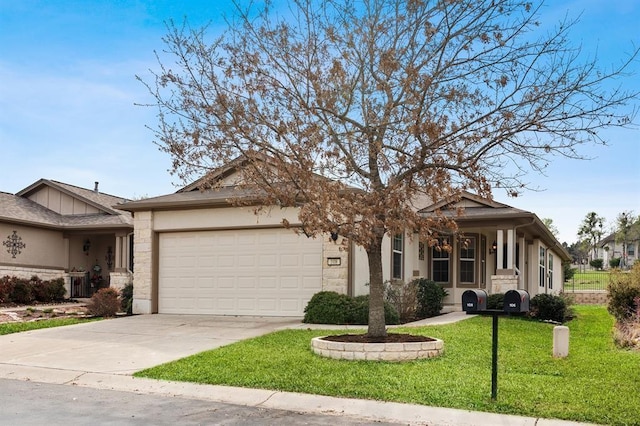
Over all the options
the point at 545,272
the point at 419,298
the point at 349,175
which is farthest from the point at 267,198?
the point at 545,272

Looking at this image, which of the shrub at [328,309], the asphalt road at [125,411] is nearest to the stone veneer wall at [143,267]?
the shrub at [328,309]

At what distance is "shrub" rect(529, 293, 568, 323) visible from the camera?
17109mm

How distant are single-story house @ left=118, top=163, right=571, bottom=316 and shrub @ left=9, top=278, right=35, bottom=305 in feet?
22.2

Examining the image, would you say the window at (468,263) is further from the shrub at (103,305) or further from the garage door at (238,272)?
the shrub at (103,305)

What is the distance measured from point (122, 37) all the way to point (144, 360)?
6720 mm

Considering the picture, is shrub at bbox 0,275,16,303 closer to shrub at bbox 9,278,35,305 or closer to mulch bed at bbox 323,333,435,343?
shrub at bbox 9,278,35,305

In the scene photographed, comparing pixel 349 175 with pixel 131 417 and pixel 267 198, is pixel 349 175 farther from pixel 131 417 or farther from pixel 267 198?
pixel 131 417

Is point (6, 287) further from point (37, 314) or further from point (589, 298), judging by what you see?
point (589, 298)

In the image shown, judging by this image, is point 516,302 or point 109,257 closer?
point 516,302

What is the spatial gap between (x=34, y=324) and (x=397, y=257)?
32.5 feet

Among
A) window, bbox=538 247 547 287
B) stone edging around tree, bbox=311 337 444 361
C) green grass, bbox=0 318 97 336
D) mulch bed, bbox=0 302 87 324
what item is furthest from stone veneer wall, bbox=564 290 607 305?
green grass, bbox=0 318 97 336

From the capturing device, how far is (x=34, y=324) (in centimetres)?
1526

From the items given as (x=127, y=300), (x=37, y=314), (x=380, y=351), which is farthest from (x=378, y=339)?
(x=37, y=314)

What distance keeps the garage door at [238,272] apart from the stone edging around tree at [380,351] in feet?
20.1
